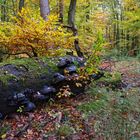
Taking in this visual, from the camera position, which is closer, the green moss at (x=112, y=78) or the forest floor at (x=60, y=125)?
the forest floor at (x=60, y=125)

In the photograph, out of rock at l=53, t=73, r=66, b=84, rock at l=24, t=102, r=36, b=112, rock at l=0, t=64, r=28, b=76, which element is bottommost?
rock at l=24, t=102, r=36, b=112

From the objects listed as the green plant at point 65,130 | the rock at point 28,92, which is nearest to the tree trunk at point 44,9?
the rock at point 28,92

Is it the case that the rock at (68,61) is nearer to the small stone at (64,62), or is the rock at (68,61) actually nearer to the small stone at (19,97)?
the small stone at (64,62)

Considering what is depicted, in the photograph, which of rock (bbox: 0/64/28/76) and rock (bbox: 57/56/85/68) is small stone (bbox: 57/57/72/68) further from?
rock (bbox: 0/64/28/76)

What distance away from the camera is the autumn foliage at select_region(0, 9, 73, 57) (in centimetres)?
615

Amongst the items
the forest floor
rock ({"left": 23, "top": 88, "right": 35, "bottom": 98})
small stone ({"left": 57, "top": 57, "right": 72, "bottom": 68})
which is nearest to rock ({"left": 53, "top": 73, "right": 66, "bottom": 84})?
small stone ({"left": 57, "top": 57, "right": 72, "bottom": 68})

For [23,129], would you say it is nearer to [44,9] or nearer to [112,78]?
[112,78]

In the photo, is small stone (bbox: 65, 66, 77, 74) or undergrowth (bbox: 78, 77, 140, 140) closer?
undergrowth (bbox: 78, 77, 140, 140)

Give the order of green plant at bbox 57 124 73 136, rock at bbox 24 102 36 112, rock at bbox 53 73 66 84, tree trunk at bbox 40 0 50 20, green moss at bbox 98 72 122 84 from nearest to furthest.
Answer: green plant at bbox 57 124 73 136 → rock at bbox 24 102 36 112 → rock at bbox 53 73 66 84 → green moss at bbox 98 72 122 84 → tree trunk at bbox 40 0 50 20

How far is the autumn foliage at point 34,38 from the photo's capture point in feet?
20.2

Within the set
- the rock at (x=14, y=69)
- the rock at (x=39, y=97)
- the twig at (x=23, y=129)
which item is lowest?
the twig at (x=23, y=129)

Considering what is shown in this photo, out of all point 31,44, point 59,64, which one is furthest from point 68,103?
point 31,44

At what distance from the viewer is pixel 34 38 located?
6289mm

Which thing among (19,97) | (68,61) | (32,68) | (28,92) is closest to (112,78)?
(68,61)
